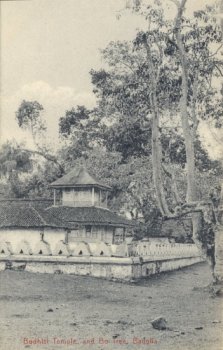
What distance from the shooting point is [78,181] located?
2734cm

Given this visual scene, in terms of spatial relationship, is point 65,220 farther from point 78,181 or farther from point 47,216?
point 78,181

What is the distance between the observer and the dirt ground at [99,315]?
8055 millimetres

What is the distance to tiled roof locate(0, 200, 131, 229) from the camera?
73.3ft

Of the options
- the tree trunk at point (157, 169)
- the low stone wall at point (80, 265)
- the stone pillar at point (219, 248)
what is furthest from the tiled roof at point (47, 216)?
the stone pillar at point (219, 248)

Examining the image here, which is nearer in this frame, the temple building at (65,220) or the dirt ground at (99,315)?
the dirt ground at (99,315)

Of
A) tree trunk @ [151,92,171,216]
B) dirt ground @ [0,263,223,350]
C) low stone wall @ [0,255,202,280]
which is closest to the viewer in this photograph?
dirt ground @ [0,263,223,350]

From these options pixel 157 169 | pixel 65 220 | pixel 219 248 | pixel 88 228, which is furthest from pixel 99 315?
pixel 88 228

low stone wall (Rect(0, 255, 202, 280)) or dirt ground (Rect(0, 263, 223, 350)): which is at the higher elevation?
low stone wall (Rect(0, 255, 202, 280))

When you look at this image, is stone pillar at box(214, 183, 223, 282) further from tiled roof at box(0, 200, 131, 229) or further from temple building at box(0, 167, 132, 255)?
tiled roof at box(0, 200, 131, 229)

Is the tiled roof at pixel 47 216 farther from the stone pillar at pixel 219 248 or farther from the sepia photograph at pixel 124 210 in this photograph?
the stone pillar at pixel 219 248

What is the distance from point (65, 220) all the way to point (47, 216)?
4.40 feet

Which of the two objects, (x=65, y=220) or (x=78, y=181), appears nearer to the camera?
(x=65, y=220)

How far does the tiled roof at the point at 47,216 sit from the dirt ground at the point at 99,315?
21.0ft

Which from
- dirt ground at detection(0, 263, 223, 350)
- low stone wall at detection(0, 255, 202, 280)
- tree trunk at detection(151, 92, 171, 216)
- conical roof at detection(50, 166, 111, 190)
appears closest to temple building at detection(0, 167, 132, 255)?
conical roof at detection(50, 166, 111, 190)
